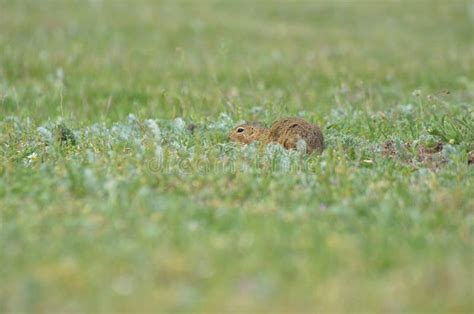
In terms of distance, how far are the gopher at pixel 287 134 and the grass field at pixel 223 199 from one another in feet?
0.75

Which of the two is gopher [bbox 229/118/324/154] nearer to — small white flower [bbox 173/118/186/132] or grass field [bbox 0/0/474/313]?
grass field [bbox 0/0/474/313]

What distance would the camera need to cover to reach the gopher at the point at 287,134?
23.9 ft

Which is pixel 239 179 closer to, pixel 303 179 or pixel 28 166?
pixel 303 179

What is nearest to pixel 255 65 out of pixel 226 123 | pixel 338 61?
pixel 338 61

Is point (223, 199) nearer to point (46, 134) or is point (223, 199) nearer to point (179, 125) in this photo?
point (46, 134)

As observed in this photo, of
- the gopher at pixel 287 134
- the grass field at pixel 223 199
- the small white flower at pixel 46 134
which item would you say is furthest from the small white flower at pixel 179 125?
the small white flower at pixel 46 134

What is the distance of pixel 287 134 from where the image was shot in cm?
754

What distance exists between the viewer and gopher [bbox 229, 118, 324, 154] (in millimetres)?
7293

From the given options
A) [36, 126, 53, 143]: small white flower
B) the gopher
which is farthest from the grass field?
the gopher

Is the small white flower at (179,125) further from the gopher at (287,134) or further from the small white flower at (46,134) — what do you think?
the small white flower at (46,134)

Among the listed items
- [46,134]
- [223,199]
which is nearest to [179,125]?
[46,134]

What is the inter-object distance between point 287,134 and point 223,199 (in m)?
1.98

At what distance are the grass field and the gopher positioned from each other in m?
0.23

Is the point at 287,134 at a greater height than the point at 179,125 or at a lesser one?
greater
